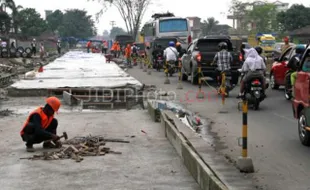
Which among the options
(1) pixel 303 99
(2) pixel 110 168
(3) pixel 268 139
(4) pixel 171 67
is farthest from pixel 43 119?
(4) pixel 171 67

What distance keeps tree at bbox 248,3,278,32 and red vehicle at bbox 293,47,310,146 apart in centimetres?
7179

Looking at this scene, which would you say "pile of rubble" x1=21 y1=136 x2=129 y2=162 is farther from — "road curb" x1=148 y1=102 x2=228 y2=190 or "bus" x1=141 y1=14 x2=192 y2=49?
"bus" x1=141 y1=14 x2=192 y2=49

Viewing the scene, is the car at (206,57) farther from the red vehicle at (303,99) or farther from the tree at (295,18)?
the tree at (295,18)

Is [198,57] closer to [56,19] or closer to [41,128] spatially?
[41,128]

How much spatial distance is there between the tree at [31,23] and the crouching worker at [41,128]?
7688cm

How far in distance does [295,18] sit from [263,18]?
12.8m

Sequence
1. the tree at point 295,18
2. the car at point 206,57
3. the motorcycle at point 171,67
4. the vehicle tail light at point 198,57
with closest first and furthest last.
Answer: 1. the car at point 206,57
2. the vehicle tail light at point 198,57
3. the motorcycle at point 171,67
4. the tree at point 295,18

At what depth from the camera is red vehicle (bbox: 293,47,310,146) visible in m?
8.79

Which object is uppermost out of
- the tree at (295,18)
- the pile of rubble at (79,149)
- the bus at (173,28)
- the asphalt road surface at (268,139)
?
the tree at (295,18)

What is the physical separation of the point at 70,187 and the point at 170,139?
3.16 metres

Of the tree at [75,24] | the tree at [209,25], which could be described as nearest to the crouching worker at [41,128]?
the tree at [209,25]

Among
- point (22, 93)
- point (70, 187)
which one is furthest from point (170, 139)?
point (22, 93)

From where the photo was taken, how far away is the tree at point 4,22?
63.8m

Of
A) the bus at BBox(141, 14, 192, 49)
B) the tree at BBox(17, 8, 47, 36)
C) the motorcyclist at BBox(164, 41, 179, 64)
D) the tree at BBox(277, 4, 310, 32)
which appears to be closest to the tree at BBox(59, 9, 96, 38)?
the tree at BBox(17, 8, 47, 36)
